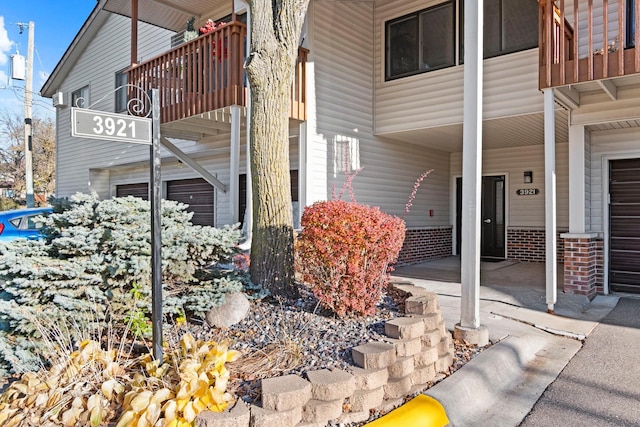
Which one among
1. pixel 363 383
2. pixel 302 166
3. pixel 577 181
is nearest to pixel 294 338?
pixel 363 383

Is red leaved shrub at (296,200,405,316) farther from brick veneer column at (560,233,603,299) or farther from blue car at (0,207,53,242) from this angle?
blue car at (0,207,53,242)

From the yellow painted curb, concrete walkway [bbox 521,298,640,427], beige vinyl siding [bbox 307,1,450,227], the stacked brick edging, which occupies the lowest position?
concrete walkway [bbox 521,298,640,427]

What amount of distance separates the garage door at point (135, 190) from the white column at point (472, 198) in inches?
404

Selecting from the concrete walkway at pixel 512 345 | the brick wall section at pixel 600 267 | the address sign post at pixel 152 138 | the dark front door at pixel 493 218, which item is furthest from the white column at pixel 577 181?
the address sign post at pixel 152 138

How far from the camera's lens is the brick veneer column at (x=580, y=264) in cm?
650

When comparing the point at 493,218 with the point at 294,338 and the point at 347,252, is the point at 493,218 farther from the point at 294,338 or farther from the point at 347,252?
the point at 294,338

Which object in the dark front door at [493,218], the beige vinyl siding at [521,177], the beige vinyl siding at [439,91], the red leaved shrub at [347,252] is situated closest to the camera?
the red leaved shrub at [347,252]

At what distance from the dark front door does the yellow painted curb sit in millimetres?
8325

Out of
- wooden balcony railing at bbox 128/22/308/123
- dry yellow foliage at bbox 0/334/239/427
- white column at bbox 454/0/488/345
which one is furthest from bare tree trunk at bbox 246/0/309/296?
wooden balcony railing at bbox 128/22/308/123

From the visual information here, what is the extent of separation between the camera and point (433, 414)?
2.94 m

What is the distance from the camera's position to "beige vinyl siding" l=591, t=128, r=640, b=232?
709 centimetres

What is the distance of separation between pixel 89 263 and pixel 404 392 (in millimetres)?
2691

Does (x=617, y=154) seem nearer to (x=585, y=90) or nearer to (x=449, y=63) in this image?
(x=585, y=90)

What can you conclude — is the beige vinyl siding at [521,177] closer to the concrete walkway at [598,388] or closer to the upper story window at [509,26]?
the upper story window at [509,26]
